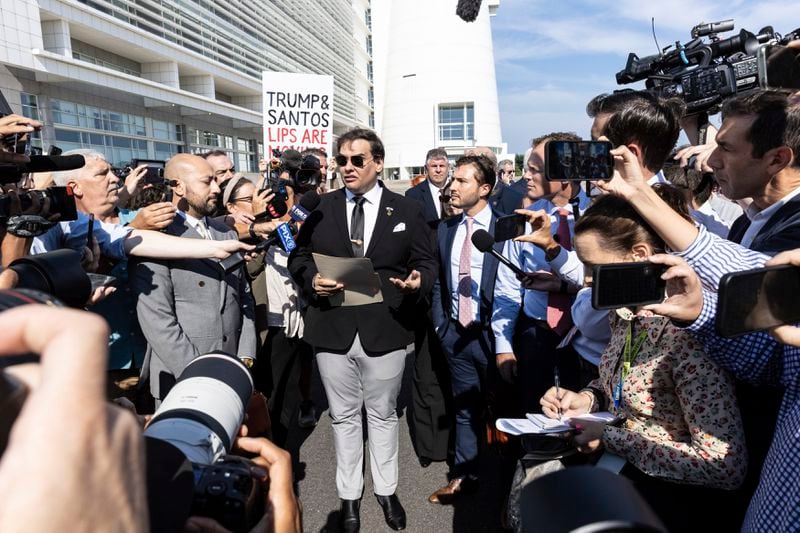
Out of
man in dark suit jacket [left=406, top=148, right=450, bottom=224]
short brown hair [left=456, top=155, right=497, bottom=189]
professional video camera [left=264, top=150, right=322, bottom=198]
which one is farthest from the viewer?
man in dark suit jacket [left=406, top=148, right=450, bottom=224]

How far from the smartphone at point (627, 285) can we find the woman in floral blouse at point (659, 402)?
0.11 metres

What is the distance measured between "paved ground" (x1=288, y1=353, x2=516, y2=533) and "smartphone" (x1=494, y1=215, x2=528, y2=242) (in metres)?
1.79

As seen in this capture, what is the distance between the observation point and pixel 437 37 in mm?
39969

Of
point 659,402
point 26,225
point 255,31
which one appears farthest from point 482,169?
point 255,31

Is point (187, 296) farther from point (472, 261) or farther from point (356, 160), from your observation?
point (472, 261)

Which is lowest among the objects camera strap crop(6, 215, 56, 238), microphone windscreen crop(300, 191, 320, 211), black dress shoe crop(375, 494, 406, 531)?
black dress shoe crop(375, 494, 406, 531)

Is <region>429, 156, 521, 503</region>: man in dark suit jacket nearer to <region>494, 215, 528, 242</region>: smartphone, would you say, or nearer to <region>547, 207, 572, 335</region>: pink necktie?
<region>547, 207, 572, 335</region>: pink necktie

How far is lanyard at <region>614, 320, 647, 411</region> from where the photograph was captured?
1.52 meters

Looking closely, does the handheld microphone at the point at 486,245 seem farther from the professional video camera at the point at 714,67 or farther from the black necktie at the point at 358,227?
the professional video camera at the point at 714,67

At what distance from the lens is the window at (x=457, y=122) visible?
140ft

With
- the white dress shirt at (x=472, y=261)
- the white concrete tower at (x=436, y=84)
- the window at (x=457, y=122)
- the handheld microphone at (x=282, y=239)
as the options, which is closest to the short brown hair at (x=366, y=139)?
the handheld microphone at (x=282, y=239)

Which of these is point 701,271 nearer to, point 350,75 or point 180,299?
point 180,299

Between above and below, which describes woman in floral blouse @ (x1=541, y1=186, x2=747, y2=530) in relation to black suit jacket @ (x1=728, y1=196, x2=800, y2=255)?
below

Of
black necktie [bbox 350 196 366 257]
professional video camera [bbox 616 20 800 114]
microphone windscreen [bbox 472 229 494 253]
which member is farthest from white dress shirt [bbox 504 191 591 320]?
black necktie [bbox 350 196 366 257]
